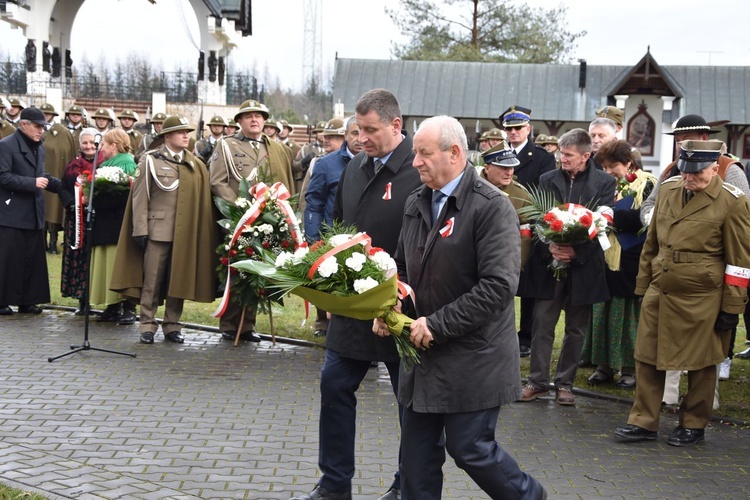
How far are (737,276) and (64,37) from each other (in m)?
37.4

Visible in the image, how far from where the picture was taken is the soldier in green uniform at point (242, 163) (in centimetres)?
1071

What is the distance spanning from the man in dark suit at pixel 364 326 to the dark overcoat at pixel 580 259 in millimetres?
2936

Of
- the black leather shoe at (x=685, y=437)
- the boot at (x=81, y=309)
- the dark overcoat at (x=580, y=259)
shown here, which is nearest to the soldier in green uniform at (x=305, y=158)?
the boot at (x=81, y=309)

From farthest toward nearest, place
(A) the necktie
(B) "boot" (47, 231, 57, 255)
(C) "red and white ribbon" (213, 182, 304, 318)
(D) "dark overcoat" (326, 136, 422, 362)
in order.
Result: (B) "boot" (47, 231, 57, 255) → (C) "red and white ribbon" (213, 182, 304, 318) → (D) "dark overcoat" (326, 136, 422, 362) → (A) the necktie

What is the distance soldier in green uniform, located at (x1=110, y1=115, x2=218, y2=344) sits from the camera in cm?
1052

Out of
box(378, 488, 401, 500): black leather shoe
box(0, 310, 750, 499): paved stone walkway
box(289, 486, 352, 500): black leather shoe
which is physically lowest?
box(0, 310, 750, 499): paved stone walkway

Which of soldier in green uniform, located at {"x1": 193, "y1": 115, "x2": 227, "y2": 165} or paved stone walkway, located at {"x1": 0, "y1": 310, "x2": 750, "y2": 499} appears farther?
soldier in green uniform, located at {"x1": 193, "y1": 115, "x2": 227, "y2": 165}

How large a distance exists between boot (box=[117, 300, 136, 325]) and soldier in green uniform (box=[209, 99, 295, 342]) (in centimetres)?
141

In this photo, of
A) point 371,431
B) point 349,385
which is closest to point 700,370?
point 371,431

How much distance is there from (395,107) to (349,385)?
1.68m

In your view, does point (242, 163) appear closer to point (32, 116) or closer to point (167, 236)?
point (167, 236)

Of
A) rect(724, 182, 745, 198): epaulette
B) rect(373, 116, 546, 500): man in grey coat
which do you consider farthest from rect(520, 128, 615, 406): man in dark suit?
rect(373, 116, 546, 500): man in grey coat

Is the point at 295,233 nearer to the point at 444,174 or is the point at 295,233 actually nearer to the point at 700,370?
the point at 700,370

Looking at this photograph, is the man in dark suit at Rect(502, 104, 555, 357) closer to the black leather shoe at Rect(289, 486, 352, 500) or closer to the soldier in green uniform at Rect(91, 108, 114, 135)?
the black leather shoe at Rect(289, 486, 352, 500)
